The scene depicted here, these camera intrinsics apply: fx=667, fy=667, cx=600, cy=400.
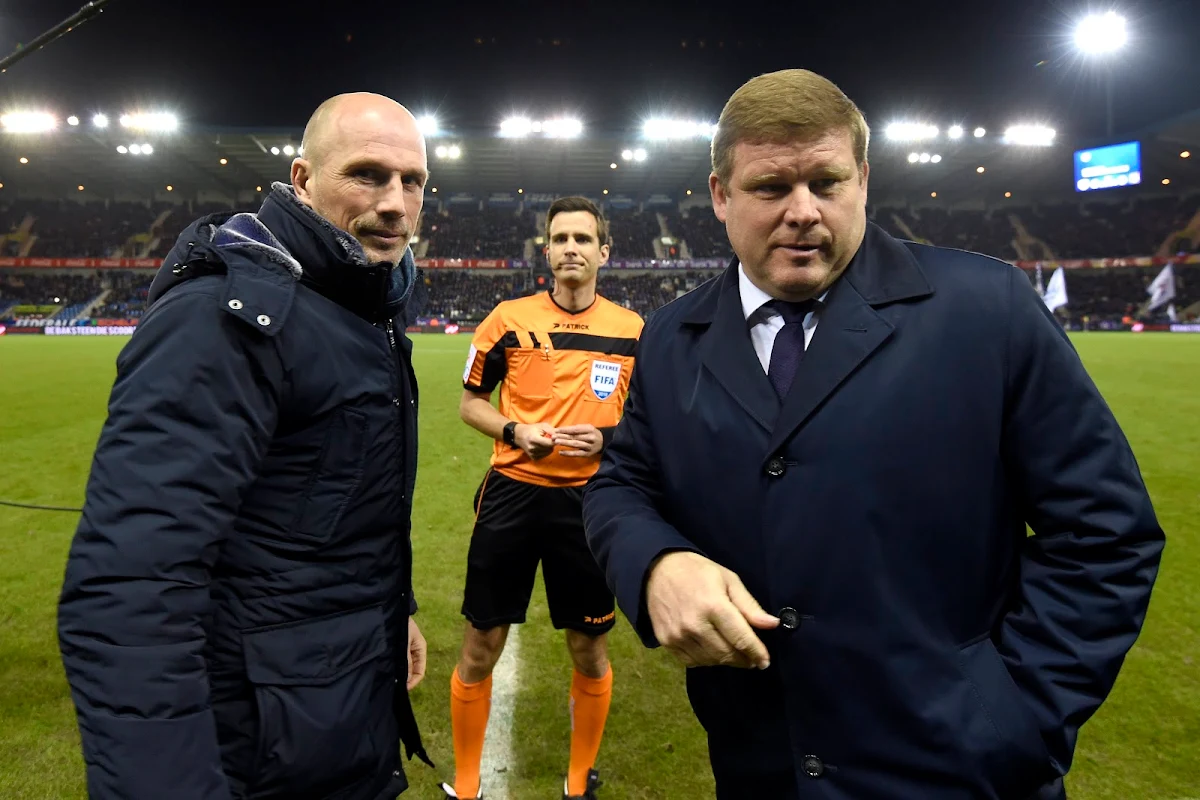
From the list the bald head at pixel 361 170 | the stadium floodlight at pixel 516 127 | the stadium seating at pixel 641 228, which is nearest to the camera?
the bald head at pixel 361 170

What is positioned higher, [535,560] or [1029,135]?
[1029,135]

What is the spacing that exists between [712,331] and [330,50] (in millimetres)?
33264

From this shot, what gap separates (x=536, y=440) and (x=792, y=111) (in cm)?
201

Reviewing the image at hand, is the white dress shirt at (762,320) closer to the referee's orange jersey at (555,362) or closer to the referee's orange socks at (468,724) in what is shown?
the referee's orange jersey at (555,362)

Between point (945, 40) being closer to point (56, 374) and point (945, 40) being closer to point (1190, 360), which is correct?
point (1190, 360)

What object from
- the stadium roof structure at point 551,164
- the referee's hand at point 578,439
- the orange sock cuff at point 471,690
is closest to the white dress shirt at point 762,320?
the referee's hand at point 578,439

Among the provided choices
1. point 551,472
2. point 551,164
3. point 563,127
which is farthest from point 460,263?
point 551,472

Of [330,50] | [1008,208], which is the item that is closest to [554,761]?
[330,50]

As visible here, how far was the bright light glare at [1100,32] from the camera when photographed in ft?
96.3

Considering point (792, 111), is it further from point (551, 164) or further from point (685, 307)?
point (551, 164)

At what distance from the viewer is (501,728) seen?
3527 mm

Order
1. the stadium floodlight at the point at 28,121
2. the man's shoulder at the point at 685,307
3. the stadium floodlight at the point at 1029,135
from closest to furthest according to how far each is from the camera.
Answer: the man's shoulder at the point at 685,307, the stadium floodlight at the point at 28,121, the stadium floodlight at the point at 1029,135

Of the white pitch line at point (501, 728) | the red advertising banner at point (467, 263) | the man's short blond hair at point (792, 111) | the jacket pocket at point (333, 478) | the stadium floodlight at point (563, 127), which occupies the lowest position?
the white pitch line at point (501, 728)

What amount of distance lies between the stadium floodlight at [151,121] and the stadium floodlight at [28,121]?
3215 millimetres
